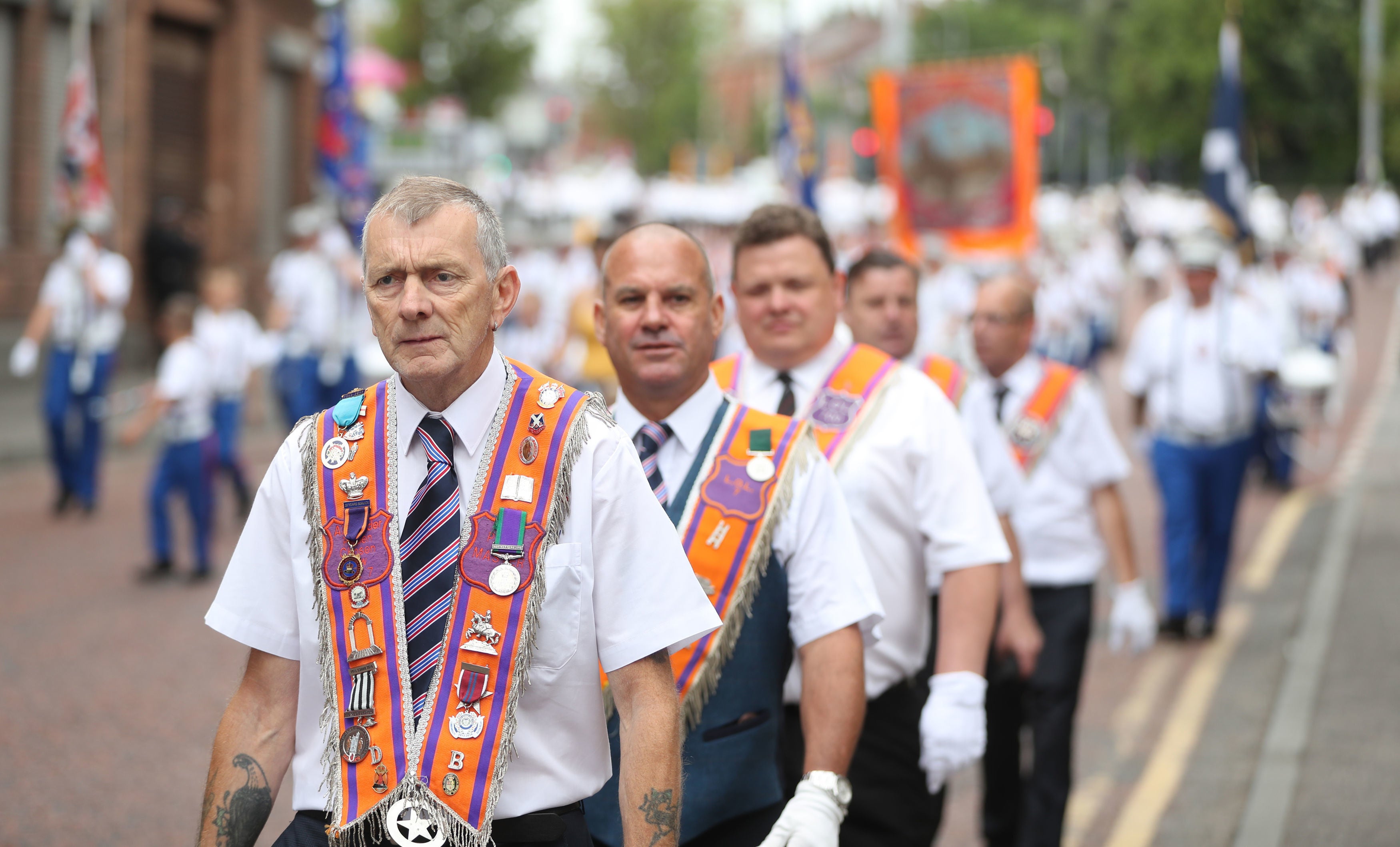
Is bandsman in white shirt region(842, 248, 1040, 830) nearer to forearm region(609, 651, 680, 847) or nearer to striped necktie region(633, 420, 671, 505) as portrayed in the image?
striped necktie region(633, 420, 671, 505)

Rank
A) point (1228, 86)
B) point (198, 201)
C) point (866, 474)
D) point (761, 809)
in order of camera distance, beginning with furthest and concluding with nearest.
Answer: point (198, 201), point (1228, 86), point (866, 474), point (761, 809)

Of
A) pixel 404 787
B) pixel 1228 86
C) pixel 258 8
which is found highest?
pixel 258 8

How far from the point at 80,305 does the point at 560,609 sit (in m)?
10.8

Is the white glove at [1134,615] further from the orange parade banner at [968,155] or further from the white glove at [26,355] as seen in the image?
the white glove at [26,355]

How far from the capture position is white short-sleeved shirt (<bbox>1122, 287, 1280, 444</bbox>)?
880 centimetres

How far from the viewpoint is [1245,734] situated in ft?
22.2

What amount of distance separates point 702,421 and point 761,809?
833 millimetres

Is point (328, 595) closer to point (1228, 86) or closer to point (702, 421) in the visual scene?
point (702, 421)

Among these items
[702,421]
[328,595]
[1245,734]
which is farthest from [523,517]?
[1245,734]

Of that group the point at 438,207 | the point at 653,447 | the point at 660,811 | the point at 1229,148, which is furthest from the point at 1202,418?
the point at 438,207

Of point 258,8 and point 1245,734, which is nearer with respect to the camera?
point 1245,734

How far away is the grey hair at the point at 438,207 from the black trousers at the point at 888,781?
1.88 metres

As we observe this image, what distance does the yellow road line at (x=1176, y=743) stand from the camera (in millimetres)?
5578

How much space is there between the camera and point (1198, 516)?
881 cm
